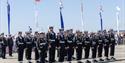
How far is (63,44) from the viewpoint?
72.3 feet

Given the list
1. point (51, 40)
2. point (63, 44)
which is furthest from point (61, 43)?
point (51, 40)

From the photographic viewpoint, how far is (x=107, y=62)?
78.2ft

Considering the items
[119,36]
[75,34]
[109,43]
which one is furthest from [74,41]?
[119,36]

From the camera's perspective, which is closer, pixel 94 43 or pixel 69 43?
pixel 69 43

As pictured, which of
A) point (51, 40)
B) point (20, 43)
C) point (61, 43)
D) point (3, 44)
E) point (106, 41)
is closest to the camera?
point (51, 40)

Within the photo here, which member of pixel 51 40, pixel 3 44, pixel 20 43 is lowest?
pixel 3 44

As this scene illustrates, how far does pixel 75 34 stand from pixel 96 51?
265 centimetres

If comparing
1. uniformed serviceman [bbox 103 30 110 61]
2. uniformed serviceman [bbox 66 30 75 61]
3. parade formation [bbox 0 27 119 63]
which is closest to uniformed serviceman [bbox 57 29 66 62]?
parade formation [bbox 0 27 119 63]

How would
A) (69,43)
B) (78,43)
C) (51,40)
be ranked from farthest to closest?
1. (78,43)
2. (69,43)
3. (51,40)

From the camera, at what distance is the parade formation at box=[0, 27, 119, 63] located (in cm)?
2162

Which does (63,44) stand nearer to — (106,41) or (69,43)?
(69,43)

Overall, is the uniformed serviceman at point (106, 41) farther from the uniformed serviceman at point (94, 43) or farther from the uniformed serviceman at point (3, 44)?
the uniformed serviceman at point (3, 44)

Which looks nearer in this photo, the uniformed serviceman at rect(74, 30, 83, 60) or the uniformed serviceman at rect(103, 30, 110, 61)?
the uniformed serviceman at rect(74, 30, 83, 60)

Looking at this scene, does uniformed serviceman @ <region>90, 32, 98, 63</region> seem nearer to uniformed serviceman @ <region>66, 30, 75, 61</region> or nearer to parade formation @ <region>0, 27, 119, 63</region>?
parade formation @ <region>0, 27, 119, 63</region>
